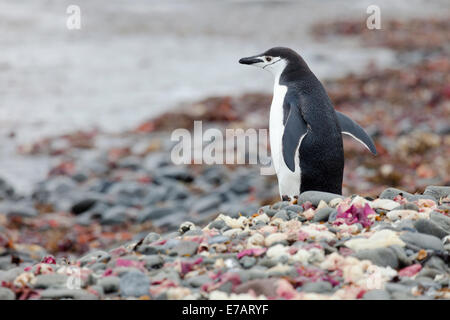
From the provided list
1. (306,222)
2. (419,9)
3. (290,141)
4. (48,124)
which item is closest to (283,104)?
(290,141)

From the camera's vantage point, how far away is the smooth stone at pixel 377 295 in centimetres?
321

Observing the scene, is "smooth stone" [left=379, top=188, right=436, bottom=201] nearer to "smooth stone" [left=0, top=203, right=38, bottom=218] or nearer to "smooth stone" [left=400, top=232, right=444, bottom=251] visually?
"smooth stone" [left=400, top=232, right=444, bottom=251]

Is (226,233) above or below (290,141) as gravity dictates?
below

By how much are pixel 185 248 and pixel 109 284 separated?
0.61m

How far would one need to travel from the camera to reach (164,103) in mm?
14883

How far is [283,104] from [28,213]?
15.3 ft

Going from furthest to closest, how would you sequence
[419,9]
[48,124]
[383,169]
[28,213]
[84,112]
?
[419,9], [84,112], [48,124], [383,169], [28,213]

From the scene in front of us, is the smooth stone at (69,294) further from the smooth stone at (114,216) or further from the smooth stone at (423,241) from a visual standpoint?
the smooth stone at (114,216)

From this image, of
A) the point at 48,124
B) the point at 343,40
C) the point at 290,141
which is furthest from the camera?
the point at 343,40

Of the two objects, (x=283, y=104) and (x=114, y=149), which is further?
(x=114, y=149)

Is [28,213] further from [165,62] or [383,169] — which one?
[165,62]

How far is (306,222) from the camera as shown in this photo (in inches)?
168

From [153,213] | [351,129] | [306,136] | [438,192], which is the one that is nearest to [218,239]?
[306,136]

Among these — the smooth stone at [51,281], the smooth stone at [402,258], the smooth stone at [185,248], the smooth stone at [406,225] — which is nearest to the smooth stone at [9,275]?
the smooth stone at [51,281]
